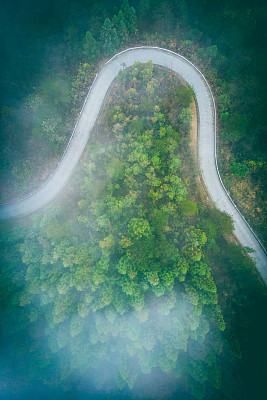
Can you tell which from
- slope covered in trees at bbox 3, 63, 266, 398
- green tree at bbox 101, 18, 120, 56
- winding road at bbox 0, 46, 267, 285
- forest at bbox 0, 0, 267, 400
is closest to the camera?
slope covered in trees at bbox 3, 63, 266, 398

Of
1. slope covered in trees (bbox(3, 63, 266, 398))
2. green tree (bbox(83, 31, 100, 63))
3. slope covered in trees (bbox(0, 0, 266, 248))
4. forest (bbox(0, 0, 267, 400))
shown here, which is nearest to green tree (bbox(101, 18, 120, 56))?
slope covered in trees (bbox(0, 0, 266, 248))

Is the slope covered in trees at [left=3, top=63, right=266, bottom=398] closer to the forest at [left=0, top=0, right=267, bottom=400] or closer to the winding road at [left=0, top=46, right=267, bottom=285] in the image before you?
the forest at [left=0, top=0, right=267, bottom=400]

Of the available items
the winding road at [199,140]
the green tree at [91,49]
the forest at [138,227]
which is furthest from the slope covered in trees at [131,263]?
the green tree at [91,49]

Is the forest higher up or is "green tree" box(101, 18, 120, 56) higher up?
"green tree" box(101, 18, 120, 56)

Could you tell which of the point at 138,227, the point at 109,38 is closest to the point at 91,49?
the point at 109,38

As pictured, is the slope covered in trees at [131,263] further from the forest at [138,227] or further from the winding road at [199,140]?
the winding road at [199,140]

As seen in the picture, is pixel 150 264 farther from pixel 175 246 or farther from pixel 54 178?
pixel 54 178
